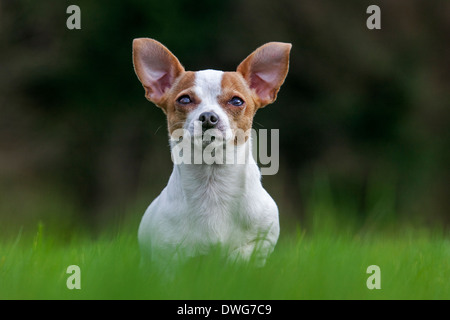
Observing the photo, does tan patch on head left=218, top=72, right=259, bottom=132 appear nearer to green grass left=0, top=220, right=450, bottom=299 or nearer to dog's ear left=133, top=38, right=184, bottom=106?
dog's ear left=133, top=38, right=184, bottom=106

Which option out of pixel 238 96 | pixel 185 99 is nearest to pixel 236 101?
pixel 238 96

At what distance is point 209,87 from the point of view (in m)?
4.30

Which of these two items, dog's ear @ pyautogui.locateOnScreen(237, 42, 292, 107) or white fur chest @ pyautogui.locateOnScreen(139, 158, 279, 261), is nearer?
white fur chest @ pyautogui.locateOnScreen(139, 158, 279, 261)

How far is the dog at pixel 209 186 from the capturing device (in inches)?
161

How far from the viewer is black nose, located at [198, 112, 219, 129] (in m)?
4.04

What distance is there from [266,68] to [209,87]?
571 mm

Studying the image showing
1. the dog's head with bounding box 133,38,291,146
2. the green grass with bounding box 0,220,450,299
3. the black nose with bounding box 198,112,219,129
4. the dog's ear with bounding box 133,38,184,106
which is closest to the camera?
the green grass with bounding box 0,220,450,299

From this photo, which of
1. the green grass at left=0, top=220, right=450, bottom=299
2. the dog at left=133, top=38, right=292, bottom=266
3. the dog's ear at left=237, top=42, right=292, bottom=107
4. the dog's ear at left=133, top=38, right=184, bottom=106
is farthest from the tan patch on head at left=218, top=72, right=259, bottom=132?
the green grass at left=0, top=220, right=450, bottom=299

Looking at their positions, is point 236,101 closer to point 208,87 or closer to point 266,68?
point 208,87

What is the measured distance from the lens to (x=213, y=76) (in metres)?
4.36

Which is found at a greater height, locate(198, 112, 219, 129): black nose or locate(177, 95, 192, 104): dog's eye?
locate(177, 95, 192, 104): dog's eye

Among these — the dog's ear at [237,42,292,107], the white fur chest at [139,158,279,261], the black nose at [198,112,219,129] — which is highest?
the dog's ear at [237,42,292,107]

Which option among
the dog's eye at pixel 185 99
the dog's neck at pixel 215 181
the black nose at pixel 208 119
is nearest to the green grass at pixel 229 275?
the dog's neck at pixel 215 181

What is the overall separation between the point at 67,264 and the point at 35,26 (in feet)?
24.3
